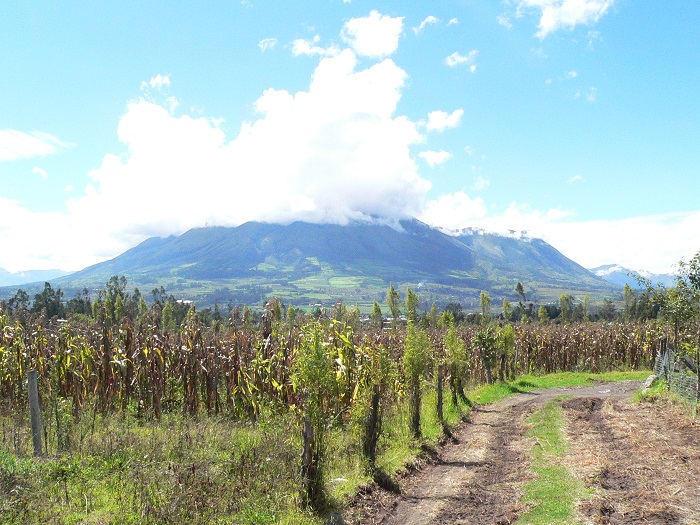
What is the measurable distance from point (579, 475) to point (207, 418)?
344 inches

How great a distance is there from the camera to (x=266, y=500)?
800 cm

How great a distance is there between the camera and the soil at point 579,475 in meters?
8.17

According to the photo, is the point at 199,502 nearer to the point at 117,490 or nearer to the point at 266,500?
the point at 266,500

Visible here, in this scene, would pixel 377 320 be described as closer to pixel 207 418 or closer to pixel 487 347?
pixel 487 347

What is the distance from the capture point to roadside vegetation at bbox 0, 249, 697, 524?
305 inches

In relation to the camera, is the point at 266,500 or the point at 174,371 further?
the point at 174,371

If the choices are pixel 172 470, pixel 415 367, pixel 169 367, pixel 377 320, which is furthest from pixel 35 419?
pixel 377 320

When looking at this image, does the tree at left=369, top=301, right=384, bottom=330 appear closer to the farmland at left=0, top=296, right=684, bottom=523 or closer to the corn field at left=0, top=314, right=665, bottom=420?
the farmland at left=0, top=296, right=684, bottom=523

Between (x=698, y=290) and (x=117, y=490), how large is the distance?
18113 millimetres

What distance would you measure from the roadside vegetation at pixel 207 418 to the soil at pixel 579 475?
2.04ft

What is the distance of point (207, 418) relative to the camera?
13.0 meters

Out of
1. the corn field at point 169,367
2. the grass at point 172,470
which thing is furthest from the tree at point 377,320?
the grass at point 172,470

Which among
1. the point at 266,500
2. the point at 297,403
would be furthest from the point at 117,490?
the point at 297,403

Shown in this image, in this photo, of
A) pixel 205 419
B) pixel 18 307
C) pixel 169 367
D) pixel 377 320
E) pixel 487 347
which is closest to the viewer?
pixel 205 419
